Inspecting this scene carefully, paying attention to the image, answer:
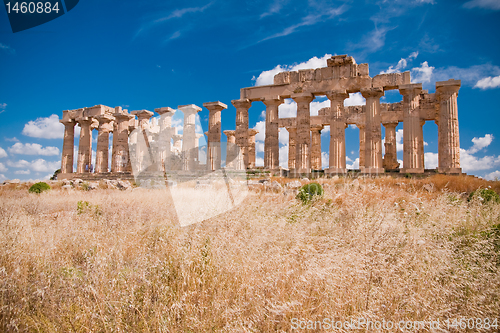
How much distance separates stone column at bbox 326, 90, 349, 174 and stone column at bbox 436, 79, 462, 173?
5.74 meters

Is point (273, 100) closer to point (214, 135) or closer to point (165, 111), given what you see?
point (214, 135)

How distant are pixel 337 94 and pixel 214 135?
9.89 metres

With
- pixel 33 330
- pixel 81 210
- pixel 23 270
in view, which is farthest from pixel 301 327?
pixel 81 210

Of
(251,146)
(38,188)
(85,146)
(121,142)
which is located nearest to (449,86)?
(251,146)

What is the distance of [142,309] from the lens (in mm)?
2891

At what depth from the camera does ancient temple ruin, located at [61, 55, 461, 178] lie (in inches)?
732

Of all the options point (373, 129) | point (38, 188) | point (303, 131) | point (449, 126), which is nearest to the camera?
point (38, 188)

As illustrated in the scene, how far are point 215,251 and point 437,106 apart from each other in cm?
2294

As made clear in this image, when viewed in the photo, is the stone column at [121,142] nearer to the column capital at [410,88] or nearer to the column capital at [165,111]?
the column capital at [165,111]

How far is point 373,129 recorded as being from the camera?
19.2 metres

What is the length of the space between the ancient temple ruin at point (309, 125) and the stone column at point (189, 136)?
0.08m

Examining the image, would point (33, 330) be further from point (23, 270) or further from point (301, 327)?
point (301, 327)

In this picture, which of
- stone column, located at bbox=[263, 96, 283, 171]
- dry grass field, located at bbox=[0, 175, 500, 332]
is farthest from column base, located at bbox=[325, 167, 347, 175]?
dry grass field, located at bbox=[0, 175, 500, 332]

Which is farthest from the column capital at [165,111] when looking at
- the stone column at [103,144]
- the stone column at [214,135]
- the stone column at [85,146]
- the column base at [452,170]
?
the column base at [452,170]
